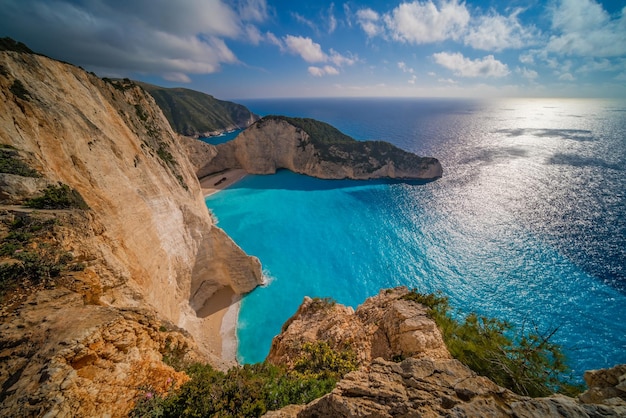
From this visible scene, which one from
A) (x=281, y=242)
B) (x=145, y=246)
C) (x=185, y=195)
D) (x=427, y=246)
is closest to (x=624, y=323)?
(x=427, y=246)

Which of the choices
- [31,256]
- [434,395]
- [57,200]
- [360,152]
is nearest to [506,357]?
[434,395]

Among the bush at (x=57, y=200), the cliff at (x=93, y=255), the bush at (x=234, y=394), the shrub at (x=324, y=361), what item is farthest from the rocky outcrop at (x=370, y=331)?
the bush at (x=57, y=200)

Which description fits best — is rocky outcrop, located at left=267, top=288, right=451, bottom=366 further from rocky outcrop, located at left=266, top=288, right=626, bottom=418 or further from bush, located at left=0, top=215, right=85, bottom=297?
bush, located at left=0, top=215, right=85, bottom=297

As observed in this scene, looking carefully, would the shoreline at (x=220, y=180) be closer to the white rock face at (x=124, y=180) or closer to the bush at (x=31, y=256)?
the white rock face at (x=124, y=180)

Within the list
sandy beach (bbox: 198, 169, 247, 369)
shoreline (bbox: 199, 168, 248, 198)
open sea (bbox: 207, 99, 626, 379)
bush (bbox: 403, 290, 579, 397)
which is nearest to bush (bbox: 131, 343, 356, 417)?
bush (bbox: 403, 290, 579, 397)

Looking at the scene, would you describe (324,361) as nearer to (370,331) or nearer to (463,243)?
(370,331)
